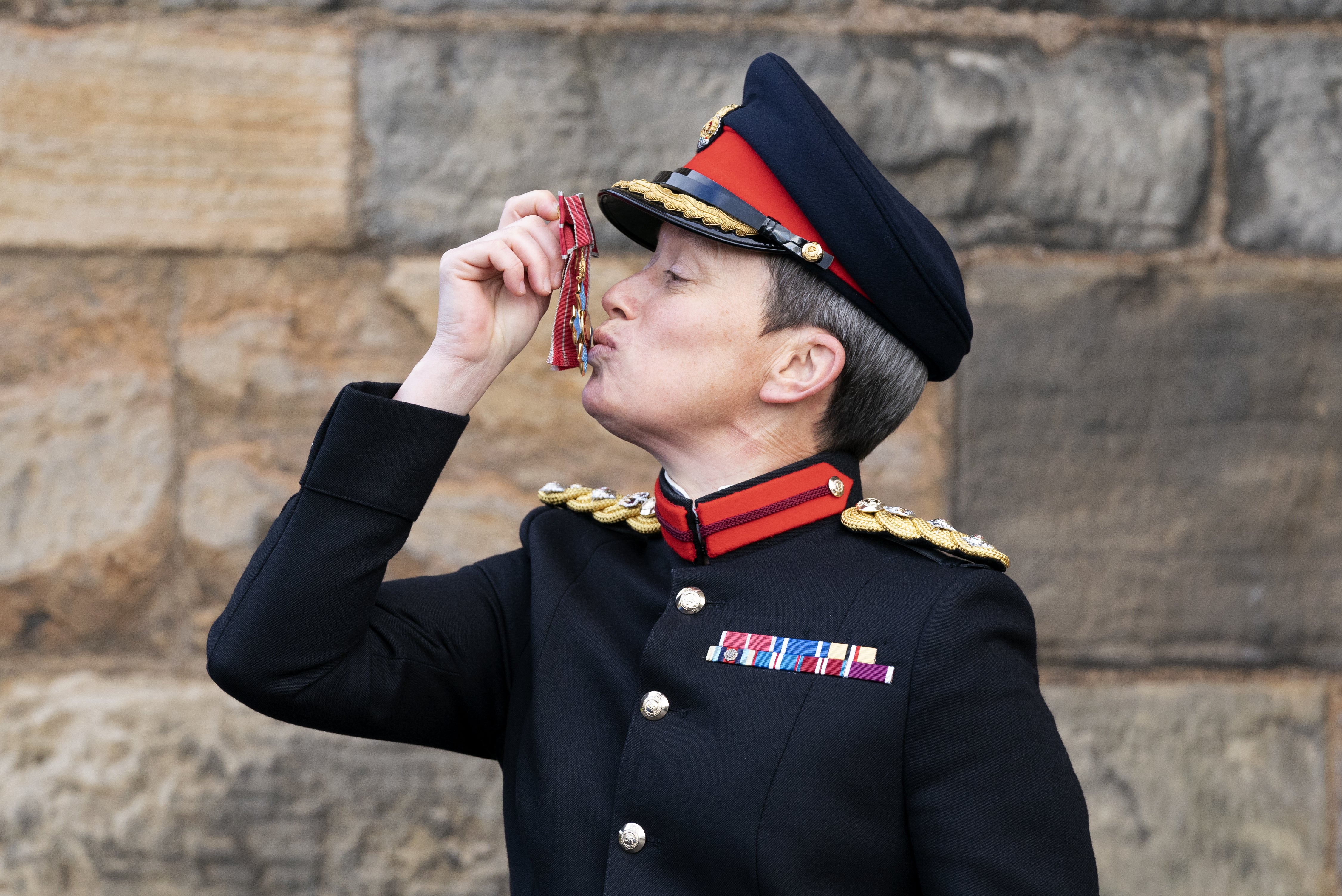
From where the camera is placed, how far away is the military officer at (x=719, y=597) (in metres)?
1.31

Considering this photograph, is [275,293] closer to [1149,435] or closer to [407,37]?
[407,37]

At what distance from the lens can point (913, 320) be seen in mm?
1523

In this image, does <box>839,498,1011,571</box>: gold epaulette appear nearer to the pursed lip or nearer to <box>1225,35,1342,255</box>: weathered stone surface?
the pursed lip

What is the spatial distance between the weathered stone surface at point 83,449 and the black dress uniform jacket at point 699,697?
1085mm

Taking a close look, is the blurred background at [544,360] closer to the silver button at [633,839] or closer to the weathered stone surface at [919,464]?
the weathered stone surface at [919,464]

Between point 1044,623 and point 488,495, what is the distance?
1162 mm

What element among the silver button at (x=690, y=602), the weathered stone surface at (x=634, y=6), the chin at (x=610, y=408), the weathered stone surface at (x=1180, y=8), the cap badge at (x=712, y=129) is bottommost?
the silver button at (x=690, y=602)

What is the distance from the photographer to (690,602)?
145cm

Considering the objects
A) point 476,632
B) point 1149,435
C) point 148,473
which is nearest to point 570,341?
point 476,632

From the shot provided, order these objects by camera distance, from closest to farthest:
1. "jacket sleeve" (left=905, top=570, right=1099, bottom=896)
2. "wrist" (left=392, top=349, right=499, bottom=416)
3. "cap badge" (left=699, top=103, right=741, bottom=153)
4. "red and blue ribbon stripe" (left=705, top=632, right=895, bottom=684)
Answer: "jacket sleeve" (left=905, top=570, right=1099, bottom=896) < "red and blue ribbon stripe" (left=705, top=632, right=895, bottom=684) < "wrist" (left=392, top=349, right=499, bottom=416) < "cap badge" (left=699, top=103, right=741, bottom=153)

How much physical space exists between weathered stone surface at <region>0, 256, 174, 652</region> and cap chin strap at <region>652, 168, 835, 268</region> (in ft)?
4.56

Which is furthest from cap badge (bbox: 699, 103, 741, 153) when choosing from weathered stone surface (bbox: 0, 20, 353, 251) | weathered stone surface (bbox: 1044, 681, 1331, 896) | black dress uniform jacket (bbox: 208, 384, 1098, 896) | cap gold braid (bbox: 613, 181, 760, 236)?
weathered stone surface (bbox: 1044, 681, 1331, 896)

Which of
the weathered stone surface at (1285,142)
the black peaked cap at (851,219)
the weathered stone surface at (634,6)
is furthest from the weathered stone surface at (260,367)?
the weathered stone surface at (1285,142)

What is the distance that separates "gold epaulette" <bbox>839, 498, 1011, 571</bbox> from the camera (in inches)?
58.2
